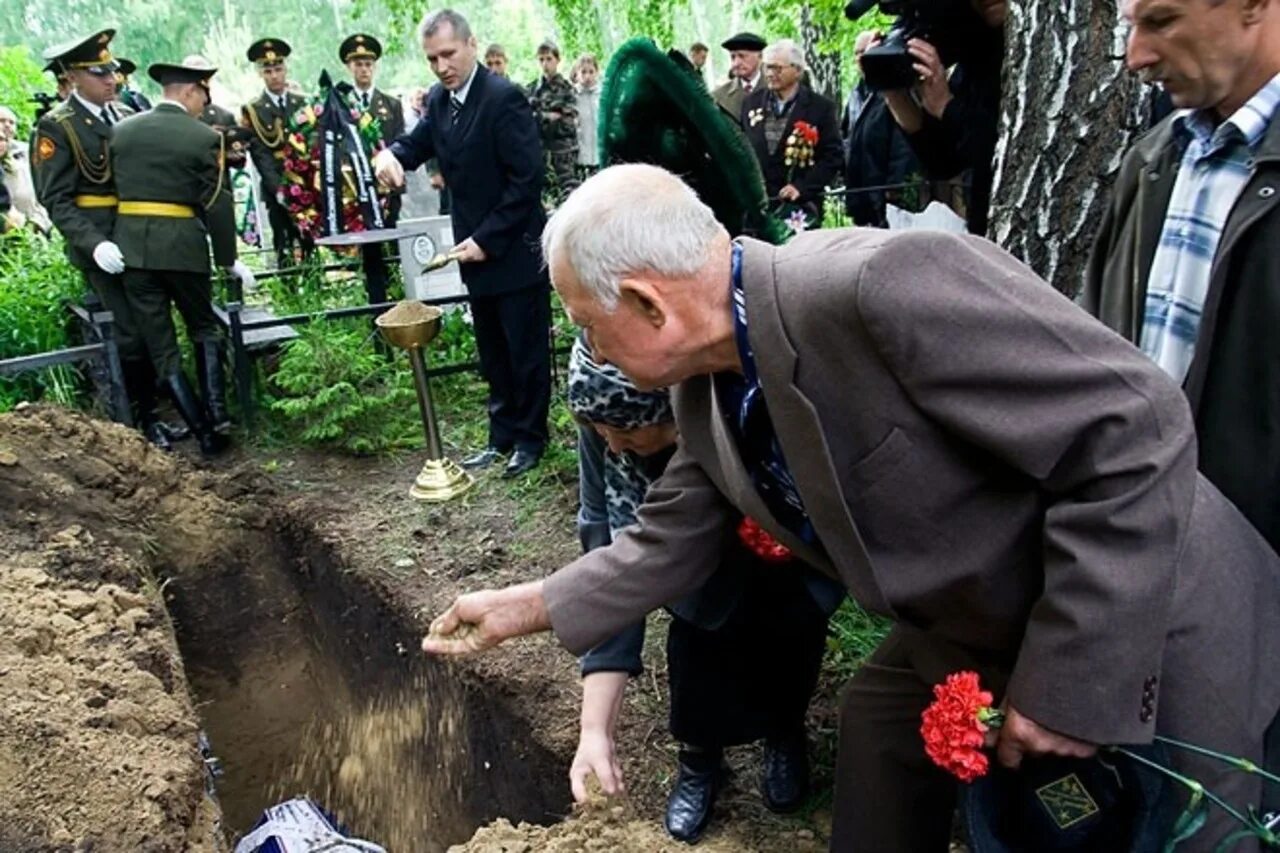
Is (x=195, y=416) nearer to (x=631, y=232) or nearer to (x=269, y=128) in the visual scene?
(x=269, y=128)

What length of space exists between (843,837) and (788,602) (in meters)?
0.64

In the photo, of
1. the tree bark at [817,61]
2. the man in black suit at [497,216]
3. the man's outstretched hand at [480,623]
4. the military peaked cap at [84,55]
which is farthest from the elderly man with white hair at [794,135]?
the man's outstretched hand at [480,623]

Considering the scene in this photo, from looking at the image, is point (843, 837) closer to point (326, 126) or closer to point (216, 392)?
point (216, 392)

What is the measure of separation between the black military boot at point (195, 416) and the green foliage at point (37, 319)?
74 centimetres

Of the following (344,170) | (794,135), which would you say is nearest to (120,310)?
(344,170)

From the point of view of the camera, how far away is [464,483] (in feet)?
15.7

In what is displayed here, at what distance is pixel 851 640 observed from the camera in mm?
3029

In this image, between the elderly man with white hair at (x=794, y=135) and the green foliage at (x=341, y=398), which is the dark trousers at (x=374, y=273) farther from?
the elderly man with white hair at (x=794, y=135)

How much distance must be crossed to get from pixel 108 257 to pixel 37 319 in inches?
46.6

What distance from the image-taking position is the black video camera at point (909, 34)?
300cm

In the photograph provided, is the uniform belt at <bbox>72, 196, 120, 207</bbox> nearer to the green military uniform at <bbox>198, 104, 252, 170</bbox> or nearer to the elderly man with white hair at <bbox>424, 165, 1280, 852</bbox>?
the green military uniform at <bbox>198, 104, 252, 170</bbox>

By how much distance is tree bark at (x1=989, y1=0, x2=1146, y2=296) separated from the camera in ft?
8.24

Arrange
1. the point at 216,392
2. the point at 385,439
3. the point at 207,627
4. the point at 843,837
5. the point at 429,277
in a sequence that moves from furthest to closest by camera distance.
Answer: the point at 429,277 < the point at 216,392 < the point at 385,439 < the point at 207,627 < the point at 843,837

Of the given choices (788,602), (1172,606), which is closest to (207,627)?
(788,602)
